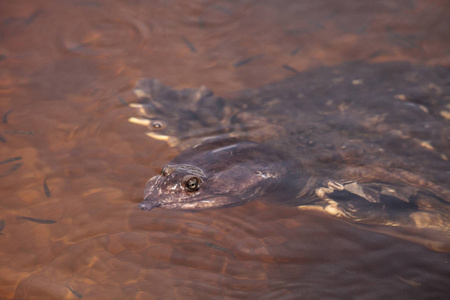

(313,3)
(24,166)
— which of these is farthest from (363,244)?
(313,3)

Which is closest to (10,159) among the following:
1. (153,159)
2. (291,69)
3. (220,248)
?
(153,159)

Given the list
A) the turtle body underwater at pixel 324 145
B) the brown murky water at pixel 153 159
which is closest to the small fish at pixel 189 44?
the brown murky water at pixel 153 159

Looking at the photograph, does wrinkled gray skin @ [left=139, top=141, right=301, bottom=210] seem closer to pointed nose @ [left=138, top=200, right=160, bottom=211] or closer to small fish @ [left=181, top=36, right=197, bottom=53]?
pointed nose @ [left=138, top=200, right=160, bottom=211]

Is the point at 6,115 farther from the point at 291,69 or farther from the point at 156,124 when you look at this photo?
the point at 291,69

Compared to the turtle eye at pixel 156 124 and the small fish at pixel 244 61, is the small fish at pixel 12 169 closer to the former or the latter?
the turtle eye at pixel 156 124

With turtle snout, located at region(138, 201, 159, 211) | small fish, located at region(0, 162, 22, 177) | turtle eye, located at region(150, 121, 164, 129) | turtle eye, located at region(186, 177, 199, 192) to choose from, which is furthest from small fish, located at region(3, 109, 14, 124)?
turtle eye, located at region(186, 177, 199, 192)

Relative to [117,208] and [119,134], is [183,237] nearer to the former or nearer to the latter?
[117,208]

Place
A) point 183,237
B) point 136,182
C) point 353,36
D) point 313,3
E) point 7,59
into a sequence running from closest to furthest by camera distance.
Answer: point 183,237
point 136,182
point 7,59
point 353,36
point 313,3

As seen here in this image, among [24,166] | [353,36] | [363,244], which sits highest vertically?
[353,36]

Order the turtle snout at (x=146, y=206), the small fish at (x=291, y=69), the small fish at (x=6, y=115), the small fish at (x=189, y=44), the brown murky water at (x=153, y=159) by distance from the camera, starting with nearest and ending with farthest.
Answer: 1. the brown murky water at (x=153, y=159)
2. the turtle snout at (x=146, y=206)
3. the small fish at (x=6, y=115)
4. the small fish at (x=291, y=69)
5. the small fish at (x=189, y=44)

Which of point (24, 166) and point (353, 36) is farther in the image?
point (353, 36)
